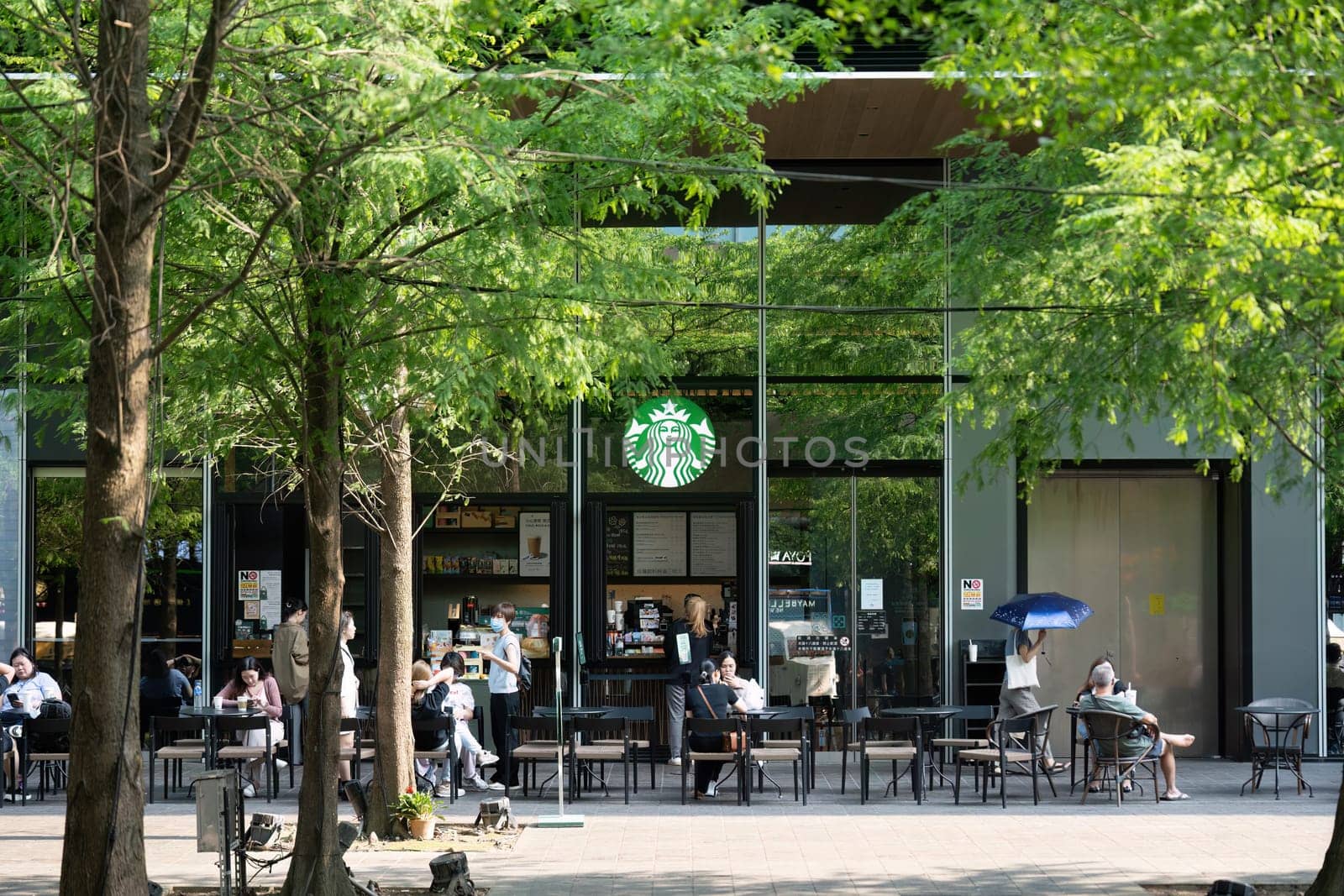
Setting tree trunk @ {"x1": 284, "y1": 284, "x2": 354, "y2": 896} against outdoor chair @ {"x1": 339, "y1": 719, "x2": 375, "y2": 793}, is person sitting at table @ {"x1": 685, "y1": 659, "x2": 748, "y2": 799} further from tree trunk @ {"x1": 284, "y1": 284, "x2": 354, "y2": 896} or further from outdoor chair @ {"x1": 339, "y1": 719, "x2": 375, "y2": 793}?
tree trunk @ {"x1": 284, "y1": 284, "x2": 354, "y2": 896}

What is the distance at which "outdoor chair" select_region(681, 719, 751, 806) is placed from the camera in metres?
14.1

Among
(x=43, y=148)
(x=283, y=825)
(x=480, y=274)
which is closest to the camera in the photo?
(x=43, y=148)

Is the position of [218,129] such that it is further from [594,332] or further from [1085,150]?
[1085,150]

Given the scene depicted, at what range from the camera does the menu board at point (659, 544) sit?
17.7 meters

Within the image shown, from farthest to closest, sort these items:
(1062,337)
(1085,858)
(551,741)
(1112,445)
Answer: (1112,445)
(551,741)
(1085,858)
(1062,337)

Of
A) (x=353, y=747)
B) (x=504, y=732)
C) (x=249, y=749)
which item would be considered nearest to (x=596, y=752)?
(x=504, y=732)

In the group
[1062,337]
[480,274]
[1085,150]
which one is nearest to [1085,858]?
[1062,337]


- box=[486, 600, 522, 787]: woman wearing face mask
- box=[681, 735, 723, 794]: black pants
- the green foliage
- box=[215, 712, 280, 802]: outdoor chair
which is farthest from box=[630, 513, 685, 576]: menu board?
the green foliage

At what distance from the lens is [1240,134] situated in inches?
305

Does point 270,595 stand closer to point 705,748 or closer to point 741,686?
point 741,686

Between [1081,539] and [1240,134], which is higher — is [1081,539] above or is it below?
below

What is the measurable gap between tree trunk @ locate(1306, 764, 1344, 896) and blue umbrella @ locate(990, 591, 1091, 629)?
6.52m

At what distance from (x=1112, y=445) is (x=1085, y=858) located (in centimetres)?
727

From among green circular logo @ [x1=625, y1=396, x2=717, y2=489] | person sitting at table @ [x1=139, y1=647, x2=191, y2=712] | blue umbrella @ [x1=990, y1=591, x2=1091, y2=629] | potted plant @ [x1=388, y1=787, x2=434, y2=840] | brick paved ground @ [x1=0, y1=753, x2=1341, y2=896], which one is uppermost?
green circular logo @ [x1=625, y1=396, x2=717, y2=489]
